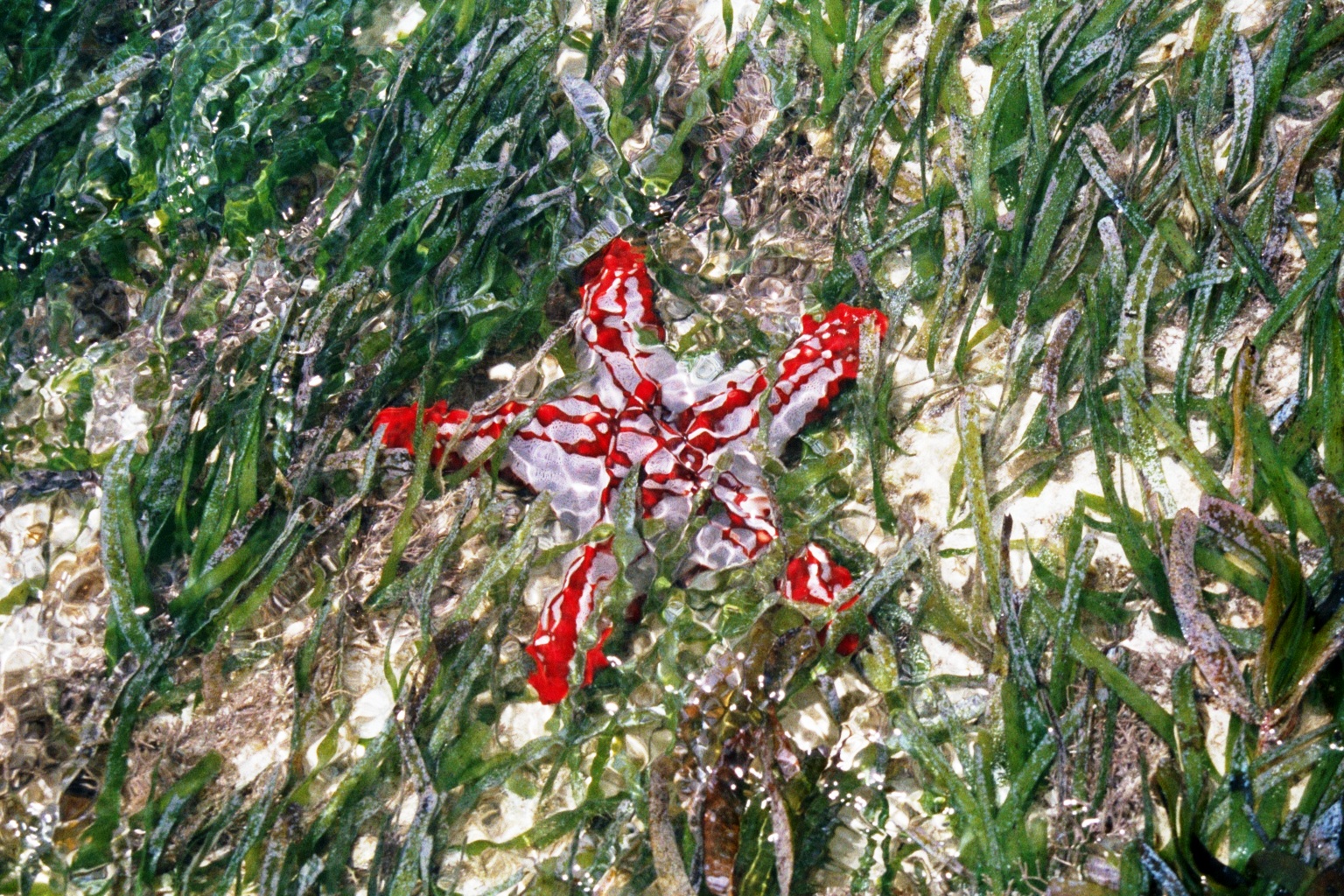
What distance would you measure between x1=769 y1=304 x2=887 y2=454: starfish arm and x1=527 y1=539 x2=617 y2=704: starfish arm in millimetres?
671

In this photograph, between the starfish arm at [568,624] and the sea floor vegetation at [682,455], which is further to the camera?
the starfish arm at [568,624]

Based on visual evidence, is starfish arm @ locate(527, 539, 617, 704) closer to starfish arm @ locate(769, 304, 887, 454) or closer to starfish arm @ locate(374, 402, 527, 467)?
starfish arm @ locate(374, 402, 527, 467)

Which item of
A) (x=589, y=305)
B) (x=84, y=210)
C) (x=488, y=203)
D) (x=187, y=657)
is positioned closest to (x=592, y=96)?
(x=488, y=203)

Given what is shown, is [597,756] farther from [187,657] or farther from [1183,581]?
[1183,581]

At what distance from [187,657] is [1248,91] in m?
3.89

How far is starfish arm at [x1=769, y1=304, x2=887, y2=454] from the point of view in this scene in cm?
299

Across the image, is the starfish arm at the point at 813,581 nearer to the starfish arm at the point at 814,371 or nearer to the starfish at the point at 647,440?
the starfish at the point at 647,440

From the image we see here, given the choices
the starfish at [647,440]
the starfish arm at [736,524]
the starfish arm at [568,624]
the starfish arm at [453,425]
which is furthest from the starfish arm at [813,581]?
the starfish arm at [453,425]

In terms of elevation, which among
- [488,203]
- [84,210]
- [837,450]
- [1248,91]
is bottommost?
[837,450]

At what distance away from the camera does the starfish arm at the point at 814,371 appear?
2.99 metres

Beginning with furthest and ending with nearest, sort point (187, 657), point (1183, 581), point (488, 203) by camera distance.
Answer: point (488, 203) → point (187, 657) → point (1183, 581)

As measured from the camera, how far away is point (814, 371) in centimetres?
301

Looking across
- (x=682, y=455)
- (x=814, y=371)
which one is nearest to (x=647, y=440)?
(x=682, y=455)

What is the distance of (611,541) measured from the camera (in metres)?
2.82
